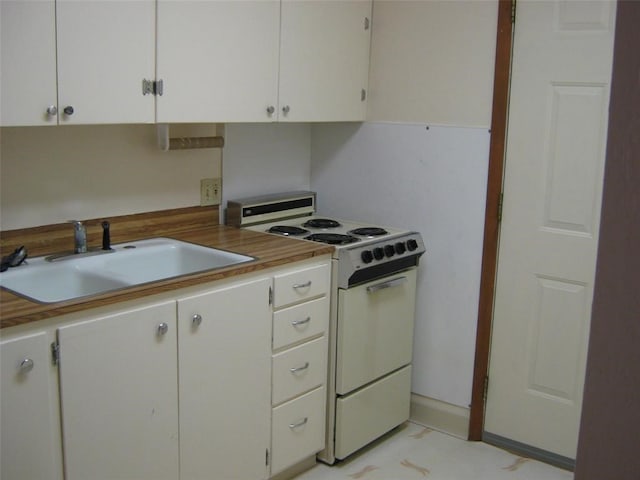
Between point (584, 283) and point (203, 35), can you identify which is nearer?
point (203, 35)

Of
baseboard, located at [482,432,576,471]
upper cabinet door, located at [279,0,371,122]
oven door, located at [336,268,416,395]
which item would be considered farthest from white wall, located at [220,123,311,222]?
baseboard, located at [482,432,576,471]

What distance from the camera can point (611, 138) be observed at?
0.48 metres

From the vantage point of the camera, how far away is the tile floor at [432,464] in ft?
10.1

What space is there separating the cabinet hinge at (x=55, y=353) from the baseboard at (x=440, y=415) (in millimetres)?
2008

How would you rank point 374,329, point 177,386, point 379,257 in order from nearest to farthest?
point 177,386, point 379,257, point 374,329

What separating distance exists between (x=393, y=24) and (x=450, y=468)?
2000 millimetres

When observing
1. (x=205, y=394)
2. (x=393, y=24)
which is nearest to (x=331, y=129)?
(x=393, y=24)

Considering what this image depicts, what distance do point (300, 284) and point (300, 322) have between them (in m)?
0.15

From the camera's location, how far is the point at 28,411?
1981 mm

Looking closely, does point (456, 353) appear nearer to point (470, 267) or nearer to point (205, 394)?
point (470, 267)

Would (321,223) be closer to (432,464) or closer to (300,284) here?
(300,284)

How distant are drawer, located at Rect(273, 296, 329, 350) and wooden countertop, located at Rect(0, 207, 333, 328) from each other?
199mm

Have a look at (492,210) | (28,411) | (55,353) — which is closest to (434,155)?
(492,210)

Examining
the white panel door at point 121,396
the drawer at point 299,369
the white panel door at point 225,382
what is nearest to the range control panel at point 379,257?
the drawer at point 299,369
